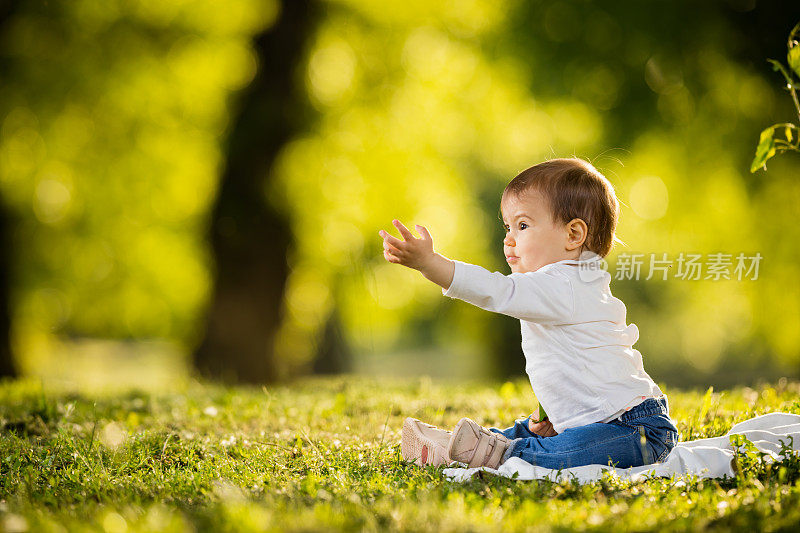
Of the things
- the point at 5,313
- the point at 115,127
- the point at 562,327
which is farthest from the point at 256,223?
the point at 562,327

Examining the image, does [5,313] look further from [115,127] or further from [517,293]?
[517,293]

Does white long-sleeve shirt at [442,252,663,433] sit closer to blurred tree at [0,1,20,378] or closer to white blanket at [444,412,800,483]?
white blanket at [444,412,800,483]

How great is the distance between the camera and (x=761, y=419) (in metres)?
3.73

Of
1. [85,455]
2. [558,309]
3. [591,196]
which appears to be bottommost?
[85,455]

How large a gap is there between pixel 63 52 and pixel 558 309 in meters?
→ 11.0

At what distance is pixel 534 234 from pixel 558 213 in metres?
0.15

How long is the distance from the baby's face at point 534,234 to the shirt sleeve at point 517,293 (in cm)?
19

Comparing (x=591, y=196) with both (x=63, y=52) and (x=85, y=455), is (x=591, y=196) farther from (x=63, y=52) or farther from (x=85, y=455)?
(x=63, y=52)

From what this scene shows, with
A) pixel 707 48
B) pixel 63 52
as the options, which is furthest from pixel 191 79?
pixel 707 48

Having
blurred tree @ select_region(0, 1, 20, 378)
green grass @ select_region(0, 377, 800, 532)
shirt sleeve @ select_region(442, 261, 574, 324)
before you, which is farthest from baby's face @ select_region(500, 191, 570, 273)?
blurred tree @ select_region(0, 1, 20, 378)

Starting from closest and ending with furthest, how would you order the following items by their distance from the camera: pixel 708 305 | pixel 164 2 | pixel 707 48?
pixel 707 48
pixel 164 2
pixel 708 305

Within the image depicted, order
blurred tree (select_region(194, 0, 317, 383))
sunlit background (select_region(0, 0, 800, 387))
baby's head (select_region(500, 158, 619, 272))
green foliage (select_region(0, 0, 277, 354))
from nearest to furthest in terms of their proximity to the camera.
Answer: baby's head (select_region(500, 158, 619, 272)), sunlit background (select_region(0, 0, 800, 387)), blurred tree (select_region(194, 0, 317, 383)), green foliage (select_region(0, 0, 277, 354))

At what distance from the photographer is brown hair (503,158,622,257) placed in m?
3.65

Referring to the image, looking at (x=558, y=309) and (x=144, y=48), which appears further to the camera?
(x=144, y=48)
